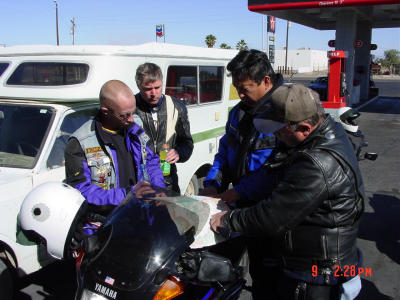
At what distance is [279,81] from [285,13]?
62.8 feet

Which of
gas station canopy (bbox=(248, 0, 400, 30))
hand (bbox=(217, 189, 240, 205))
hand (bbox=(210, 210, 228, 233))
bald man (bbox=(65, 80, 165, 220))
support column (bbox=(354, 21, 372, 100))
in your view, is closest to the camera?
hand (bbox=(210, 210, 228, 233))

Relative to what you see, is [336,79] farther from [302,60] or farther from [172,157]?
[302,60]

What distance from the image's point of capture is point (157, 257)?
5.40 ft

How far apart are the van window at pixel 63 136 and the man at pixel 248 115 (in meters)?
1.47

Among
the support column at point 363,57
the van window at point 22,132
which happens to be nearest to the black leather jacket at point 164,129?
the van window at point 22,132

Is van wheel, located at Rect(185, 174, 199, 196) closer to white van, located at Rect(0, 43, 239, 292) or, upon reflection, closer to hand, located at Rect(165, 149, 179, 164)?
white van, located at Rect(0, 43, 239, 292)

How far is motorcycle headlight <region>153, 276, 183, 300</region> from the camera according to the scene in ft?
5.25

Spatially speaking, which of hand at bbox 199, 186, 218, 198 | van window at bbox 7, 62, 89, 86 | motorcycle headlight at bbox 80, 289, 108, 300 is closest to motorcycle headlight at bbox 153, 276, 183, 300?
motorcycle headlight at bbox 80, 289, 108, 300

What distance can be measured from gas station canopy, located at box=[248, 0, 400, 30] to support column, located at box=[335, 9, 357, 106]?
32 cm

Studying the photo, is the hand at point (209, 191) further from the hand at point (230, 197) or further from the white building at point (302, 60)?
the white building at point (302, 60)

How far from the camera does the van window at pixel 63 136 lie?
3.32 m

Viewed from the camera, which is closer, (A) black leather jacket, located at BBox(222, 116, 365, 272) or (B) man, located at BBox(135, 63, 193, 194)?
(A) black leather jacket, located at BBox(222, 116, 365, 272)

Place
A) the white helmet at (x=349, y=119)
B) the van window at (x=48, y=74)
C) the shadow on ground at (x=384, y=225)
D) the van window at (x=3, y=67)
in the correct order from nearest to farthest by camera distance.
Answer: the van window at (x=48, y=74) → the van window at (x=3, y=67) → the shadow on ground at (x=384, y=225) → the white helmet at (x=349, y=119)

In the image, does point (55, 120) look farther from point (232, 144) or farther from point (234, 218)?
point (234, 218)
